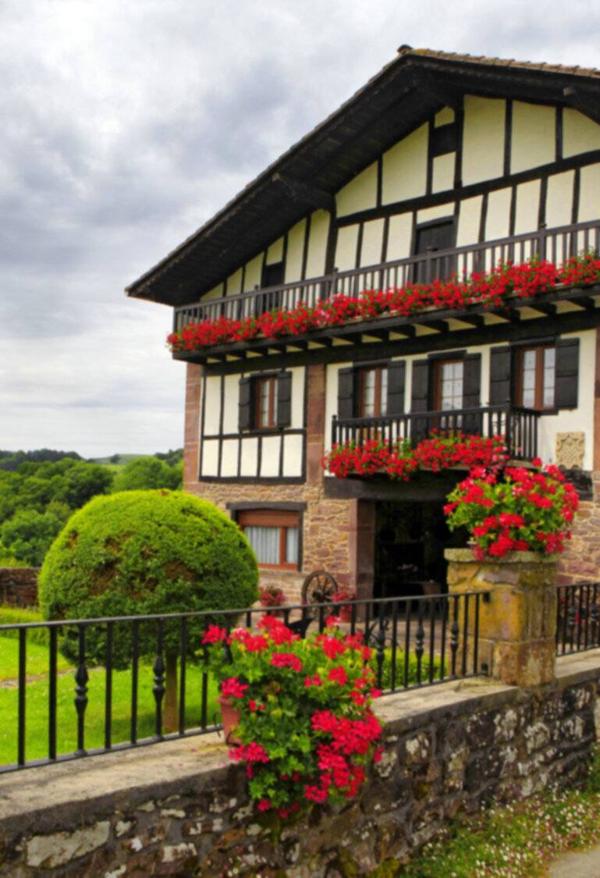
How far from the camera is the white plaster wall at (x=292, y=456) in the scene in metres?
18.9

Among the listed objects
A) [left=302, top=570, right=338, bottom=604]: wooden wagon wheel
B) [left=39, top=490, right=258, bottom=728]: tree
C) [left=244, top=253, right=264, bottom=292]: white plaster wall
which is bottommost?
[left=302, top=570, right=338, bottom=604]: wooden wagon wheel

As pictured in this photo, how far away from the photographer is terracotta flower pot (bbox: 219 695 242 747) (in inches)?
199

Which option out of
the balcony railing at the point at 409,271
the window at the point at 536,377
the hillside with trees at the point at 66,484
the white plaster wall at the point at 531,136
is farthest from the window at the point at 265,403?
the hillside with trees at the point at 66,484

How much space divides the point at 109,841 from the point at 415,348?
13.6m

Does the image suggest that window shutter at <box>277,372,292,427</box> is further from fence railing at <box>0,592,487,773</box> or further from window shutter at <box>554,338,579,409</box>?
fence railing at <box>0,592,487,773</box>

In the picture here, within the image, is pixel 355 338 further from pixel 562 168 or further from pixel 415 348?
pixel 562 168

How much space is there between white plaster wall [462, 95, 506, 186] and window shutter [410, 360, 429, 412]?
3.49 meters

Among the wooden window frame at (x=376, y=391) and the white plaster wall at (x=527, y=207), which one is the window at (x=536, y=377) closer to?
the white plaster wall at (x=527, y=207)

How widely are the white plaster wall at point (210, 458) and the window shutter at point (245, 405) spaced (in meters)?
0.99

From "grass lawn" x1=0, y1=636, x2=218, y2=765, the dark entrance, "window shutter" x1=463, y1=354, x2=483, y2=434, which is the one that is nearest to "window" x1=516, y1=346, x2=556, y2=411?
"window shutter" x1=463, y1=354, x2=483, y2=434

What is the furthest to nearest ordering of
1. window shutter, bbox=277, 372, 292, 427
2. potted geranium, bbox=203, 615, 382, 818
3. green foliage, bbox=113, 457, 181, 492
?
green foliage, bbox=113, 457, 181, 492 → window shutter, bbox=277, 372, 292, 427 → potted geranium, bbox=203, 615, 382, 818

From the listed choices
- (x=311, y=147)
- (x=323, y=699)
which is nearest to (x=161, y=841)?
(x=323, y=699)

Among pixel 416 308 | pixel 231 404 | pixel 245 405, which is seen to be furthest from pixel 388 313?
pixel 231 404

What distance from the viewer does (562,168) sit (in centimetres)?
1558
